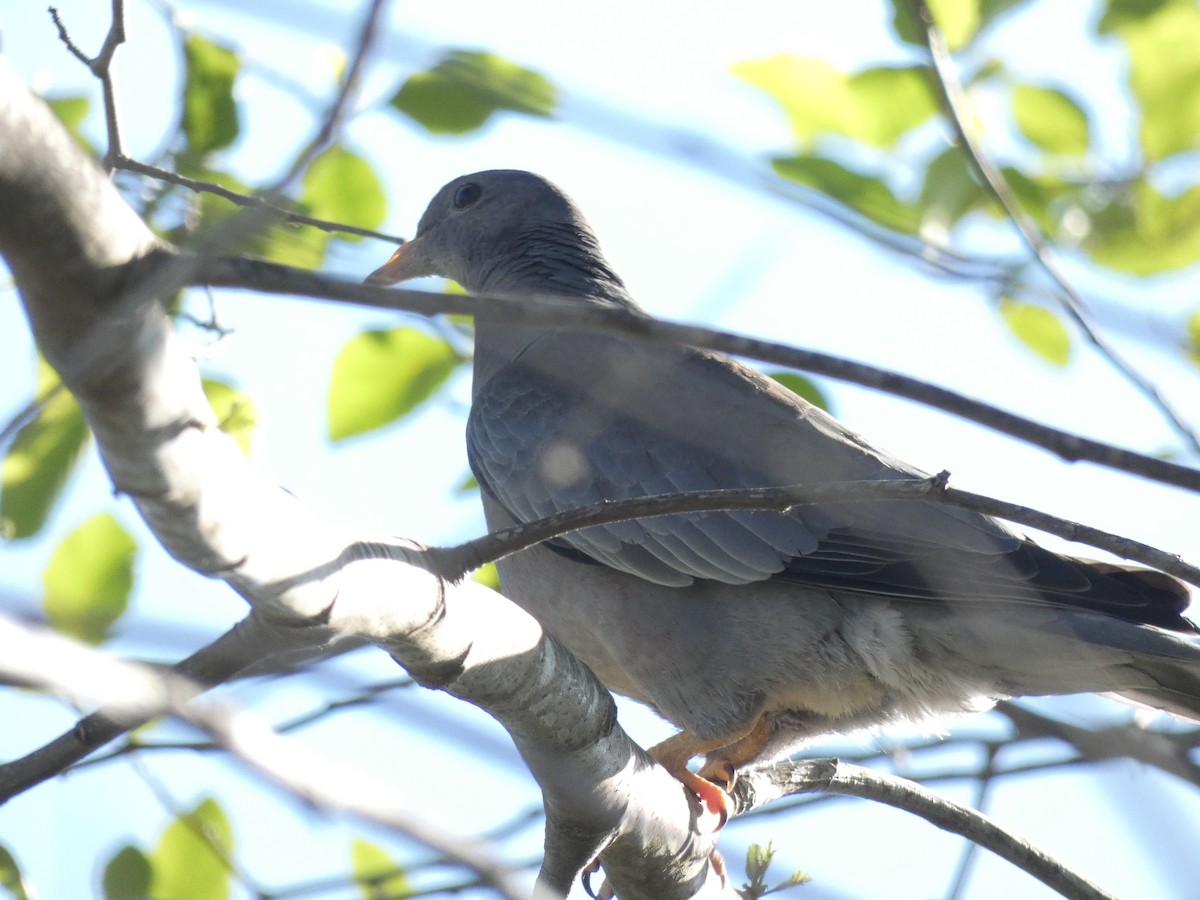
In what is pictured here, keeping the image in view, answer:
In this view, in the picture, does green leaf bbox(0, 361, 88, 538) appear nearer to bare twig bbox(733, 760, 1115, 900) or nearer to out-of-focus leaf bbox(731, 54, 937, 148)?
out-of-focus leaf bbox(731, 54, 937, 148)

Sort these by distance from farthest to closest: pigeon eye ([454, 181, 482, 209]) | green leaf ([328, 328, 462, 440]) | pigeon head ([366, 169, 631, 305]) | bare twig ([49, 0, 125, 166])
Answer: pigeon eye ([454, 181, 482, 209]) < pigeon head ([366, 169, 631, 305]) < green leaf ([328, 328, 462, 440]) < bare twig ([49, 0, 125, 166])

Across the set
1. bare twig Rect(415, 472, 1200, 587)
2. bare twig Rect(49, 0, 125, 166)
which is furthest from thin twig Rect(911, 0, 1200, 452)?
bare twig Rect(49, 0, 125, 166)

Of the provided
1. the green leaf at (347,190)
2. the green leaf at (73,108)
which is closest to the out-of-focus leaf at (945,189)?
the green leaf at (347,190)

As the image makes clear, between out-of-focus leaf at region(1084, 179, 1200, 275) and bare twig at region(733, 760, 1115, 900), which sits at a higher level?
out-of-focus leaf at region(1084, 179, 1200, 275)

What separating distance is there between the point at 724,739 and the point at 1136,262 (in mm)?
1932

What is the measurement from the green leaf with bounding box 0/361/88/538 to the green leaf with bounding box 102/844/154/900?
36.3 inches

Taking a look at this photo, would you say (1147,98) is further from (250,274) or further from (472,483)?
(250,274)

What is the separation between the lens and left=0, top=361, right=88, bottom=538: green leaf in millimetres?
3475

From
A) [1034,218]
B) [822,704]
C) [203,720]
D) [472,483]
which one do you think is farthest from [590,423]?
[203,720]

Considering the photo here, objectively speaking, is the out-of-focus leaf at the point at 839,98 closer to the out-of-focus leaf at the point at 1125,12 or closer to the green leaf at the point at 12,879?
the out-of-focus leaf at the point at 1125,12

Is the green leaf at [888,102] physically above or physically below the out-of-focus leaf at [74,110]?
above

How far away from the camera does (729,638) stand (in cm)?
430

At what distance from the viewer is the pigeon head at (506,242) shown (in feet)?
19.2

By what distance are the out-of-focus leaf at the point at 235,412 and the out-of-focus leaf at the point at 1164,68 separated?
8.38 ft
